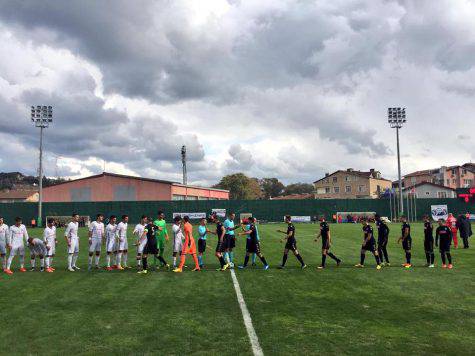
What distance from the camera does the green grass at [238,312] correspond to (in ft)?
21.7

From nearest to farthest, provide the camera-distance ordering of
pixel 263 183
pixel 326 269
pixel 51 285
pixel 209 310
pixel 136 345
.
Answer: pixel 136 345, pixel 209 310, pixel 51 285, pixel 326 269, pixel 263 183

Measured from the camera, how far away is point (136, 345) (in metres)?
6.59

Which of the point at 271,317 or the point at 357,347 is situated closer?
the point at 357,347

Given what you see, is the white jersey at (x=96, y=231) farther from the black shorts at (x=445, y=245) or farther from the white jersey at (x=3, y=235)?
the black shorts at (x=445, y=245)

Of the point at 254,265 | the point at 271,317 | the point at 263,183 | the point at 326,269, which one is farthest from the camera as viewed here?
the point at 263,183

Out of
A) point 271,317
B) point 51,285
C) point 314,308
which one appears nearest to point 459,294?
point 314,308

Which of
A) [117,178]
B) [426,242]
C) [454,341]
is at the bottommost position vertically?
[454,341]

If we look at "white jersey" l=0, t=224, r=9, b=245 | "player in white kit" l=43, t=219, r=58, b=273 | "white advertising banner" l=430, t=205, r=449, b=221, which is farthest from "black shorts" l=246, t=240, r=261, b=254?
"white advertising banner" l=430, t=205, r=449, b=221

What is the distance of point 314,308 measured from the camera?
9023 millimetres

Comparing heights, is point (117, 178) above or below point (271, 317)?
above

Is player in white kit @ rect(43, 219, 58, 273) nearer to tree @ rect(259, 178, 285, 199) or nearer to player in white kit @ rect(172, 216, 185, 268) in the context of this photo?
player in white kit @ rect(172, 216, 185, 268)

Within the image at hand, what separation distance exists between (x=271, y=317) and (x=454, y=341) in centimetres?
328

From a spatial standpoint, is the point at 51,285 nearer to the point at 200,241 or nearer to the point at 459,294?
the point at 200,241

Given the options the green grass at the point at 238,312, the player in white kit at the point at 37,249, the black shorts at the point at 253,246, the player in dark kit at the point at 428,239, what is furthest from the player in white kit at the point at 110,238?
the player in dark kit at the point at 428,239
